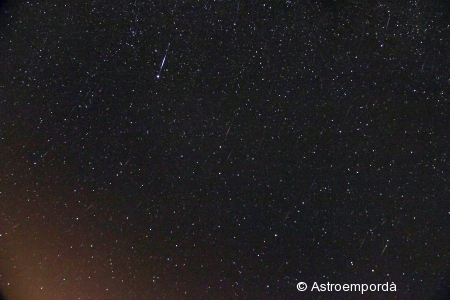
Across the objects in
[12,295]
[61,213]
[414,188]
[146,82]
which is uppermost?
[146,82]

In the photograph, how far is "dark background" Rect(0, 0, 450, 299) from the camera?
0.59 meters

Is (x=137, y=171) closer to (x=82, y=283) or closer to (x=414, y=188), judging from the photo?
(x=82, y=283)

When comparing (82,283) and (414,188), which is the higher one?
(414,188)

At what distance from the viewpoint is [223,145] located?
596mm

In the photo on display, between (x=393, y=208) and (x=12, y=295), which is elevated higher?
(x=393, y=208)

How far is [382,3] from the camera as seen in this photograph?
1.91 ft

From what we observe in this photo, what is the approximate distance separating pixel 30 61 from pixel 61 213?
0.29 meters

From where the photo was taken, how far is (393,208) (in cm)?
60

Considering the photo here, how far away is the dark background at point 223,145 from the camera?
587mm

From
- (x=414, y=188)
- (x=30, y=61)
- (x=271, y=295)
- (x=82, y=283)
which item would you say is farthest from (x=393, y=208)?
(x=30, y=61)

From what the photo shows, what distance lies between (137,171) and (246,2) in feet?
1.21

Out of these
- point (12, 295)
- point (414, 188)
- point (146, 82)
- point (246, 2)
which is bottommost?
point (12, 295)

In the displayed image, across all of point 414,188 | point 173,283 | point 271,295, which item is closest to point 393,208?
point 414,188

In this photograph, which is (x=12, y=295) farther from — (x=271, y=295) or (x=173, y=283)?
(x=271, y=295)
